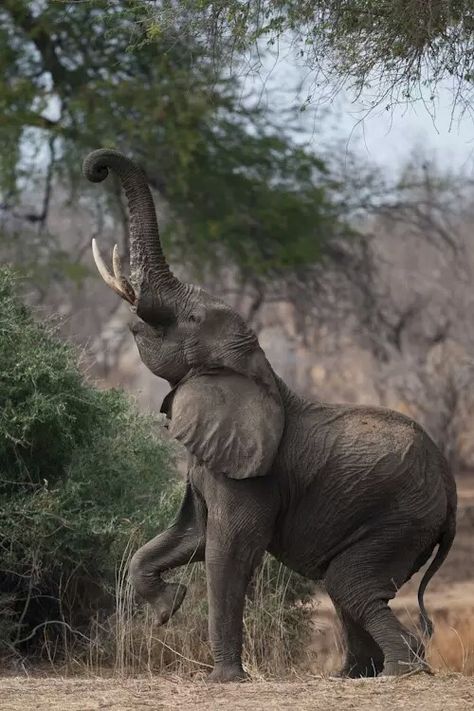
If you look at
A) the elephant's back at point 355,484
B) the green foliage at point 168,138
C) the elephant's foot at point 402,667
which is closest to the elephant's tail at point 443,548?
the elephant's back at point 355,484

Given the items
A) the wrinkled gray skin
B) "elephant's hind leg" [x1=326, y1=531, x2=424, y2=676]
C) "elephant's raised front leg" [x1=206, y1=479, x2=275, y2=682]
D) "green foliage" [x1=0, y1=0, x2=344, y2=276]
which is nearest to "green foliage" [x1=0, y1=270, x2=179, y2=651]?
the wrinkled gray skin

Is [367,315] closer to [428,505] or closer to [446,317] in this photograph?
[446,317]

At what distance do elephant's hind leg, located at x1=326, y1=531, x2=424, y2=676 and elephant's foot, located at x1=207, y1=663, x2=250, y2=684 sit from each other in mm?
667

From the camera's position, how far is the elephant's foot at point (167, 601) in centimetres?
837

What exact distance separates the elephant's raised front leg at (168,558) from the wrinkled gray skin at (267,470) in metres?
0.11

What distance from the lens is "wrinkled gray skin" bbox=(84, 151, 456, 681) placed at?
7883 millimetres

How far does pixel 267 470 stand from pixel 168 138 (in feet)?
61.9

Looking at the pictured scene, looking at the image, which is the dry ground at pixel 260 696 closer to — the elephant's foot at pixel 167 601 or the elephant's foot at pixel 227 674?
the elephant's foot at pixel 227 674

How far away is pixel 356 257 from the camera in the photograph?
29.9 m

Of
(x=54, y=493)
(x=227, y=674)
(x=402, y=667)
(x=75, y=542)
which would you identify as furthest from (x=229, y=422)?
(x=75, y=542)

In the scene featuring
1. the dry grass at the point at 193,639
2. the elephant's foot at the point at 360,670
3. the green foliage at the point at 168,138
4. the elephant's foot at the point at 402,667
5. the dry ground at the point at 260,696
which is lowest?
the dry ground at the point at 260,696

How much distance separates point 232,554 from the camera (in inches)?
309

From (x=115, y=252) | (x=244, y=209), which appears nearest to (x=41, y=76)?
(x=244, y=209)

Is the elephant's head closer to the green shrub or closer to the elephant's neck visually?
the elephant's neck
